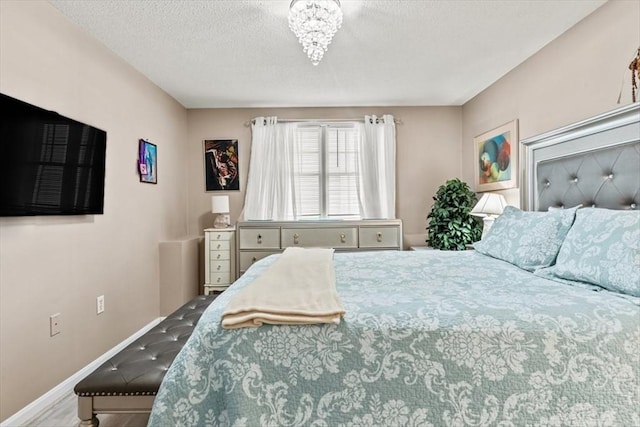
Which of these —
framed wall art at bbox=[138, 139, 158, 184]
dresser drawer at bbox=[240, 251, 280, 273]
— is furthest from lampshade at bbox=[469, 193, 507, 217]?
framed wall art at bbox=[138, 139, 158, 184]

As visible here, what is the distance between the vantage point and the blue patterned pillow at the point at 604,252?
136cm

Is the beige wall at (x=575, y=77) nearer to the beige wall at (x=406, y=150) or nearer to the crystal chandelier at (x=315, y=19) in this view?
the beige wall at (x=406, y=150)

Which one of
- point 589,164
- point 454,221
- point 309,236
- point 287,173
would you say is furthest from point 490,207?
point 287,173

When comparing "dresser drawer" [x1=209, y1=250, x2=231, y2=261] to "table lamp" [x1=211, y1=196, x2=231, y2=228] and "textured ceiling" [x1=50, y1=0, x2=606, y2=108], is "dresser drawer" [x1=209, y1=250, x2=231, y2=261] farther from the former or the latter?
"textured ceiling" [x1=50, y1=0, x2=606, y2=108]

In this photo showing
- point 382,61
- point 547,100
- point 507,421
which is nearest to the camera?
point 507,421

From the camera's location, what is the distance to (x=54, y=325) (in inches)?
82.1

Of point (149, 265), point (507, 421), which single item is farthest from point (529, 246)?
point (149, 265)

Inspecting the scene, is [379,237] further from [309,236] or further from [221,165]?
[221,165]

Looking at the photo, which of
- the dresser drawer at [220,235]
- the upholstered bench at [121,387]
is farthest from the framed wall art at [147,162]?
the upholstered bench at [121,387]

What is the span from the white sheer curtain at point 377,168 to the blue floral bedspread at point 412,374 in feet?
9.93

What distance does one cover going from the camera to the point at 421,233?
4324 mm

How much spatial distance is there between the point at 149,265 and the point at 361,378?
2822 mm

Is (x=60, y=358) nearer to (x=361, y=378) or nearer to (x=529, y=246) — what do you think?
(x=361, y=378)

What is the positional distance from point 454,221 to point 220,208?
2.57 metres
